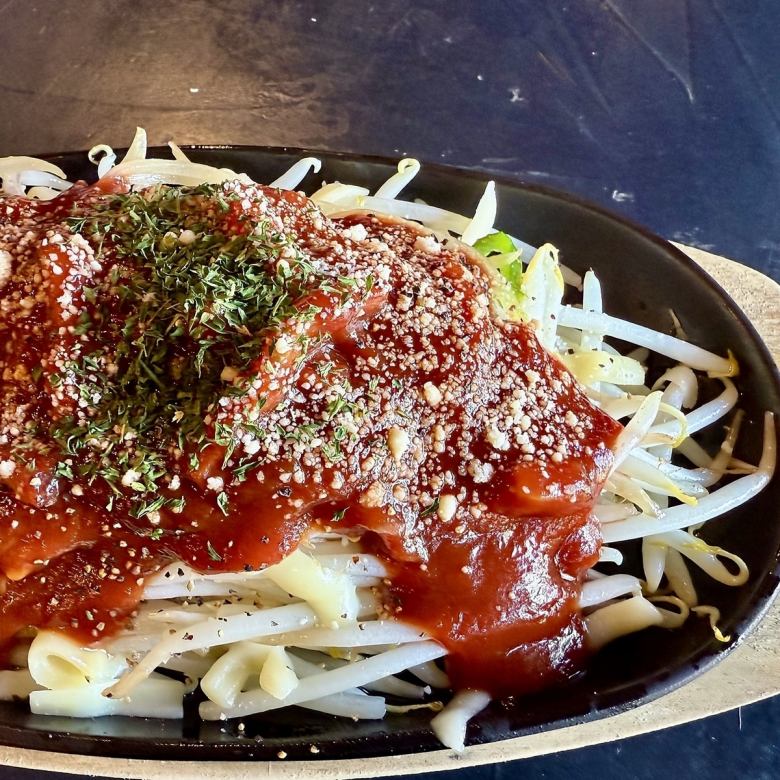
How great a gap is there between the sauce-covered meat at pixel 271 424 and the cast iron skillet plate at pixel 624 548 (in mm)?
204

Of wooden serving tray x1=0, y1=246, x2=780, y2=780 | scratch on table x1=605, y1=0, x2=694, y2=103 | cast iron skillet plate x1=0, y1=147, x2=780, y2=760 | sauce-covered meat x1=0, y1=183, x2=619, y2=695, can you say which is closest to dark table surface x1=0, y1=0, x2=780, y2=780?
scratch on table x1=605, y1=0, x2=694, y2=103

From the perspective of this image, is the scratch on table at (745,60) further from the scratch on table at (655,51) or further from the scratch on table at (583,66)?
the scratch on table at (583,66)

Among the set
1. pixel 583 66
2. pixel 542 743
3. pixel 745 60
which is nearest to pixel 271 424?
pixel 542 743

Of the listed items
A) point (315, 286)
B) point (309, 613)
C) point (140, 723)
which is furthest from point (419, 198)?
point (140, 723)

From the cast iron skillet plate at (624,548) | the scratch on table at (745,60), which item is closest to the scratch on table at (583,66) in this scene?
the scratch on table at (745,60)

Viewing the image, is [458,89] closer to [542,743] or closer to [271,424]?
[271,424]

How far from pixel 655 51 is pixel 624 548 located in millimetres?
2873

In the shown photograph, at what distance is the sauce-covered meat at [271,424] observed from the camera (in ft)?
6.81

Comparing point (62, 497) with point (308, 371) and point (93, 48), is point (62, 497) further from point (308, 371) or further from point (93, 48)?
point (93, 48)

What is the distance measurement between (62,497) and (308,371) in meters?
0.74

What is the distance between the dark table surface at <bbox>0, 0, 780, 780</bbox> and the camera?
12.9 feet

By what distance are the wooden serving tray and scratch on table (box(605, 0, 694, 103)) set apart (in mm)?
2782

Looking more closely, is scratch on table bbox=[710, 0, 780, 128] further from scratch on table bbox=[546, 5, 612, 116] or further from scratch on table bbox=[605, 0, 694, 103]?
scratch on table bbox=[546, 5, 612, 116]

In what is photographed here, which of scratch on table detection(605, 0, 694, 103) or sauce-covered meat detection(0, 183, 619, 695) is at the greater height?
scratch on table detection(605, 0, 694, 103)
